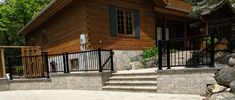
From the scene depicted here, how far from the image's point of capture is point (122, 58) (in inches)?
547

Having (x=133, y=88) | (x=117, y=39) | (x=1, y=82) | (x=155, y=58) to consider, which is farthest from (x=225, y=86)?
(x=1, y=82)

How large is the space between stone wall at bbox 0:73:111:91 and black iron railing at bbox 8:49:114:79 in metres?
0.35

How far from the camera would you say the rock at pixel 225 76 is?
694 cm

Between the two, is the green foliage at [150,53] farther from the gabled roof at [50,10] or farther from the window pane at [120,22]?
the gabled roof at [50,10]

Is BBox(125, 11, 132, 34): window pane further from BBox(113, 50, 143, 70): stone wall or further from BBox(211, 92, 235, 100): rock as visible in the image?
BBox(211, 92, 235, 100): rock

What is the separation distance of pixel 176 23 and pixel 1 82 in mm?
13696

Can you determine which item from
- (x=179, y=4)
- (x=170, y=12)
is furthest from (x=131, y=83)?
(x=179, y=4)

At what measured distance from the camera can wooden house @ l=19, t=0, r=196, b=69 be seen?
12960 millimetres

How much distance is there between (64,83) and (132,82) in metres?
3.65

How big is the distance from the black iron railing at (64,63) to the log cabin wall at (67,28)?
2.48 feet

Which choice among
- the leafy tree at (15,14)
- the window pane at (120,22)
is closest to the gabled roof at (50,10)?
the window pane at (120,22)

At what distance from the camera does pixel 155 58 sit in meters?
13.5

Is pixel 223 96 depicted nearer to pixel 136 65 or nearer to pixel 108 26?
pixel 136 65

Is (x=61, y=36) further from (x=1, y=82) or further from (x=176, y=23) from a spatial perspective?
(x=176, y=23)
